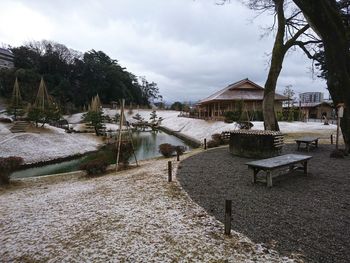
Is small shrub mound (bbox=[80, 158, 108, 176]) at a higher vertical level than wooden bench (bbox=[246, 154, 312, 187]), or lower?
lower

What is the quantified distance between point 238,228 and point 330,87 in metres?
4.60

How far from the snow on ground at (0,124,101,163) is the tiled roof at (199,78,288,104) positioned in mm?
16430

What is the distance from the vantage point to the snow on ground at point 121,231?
3359 mm

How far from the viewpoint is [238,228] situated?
394 cm

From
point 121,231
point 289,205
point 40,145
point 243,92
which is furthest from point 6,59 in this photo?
point 289,205

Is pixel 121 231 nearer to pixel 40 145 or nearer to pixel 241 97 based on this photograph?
pixel 40 145

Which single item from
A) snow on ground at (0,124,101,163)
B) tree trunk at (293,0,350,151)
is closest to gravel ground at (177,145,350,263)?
tree trunk at (293,0,350,151)

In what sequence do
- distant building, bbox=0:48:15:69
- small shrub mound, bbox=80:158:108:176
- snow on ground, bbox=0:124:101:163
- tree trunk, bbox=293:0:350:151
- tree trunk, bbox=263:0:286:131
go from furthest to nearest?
1. distant building, bbox=0:48:15:69
2. snow on ground, bbox=0:124:101:163
3. tree trunk, bbox=263:0:286:131
4. small shrub mound, bbox=80:158:108:176
5. tree trunk, bbox=293:0:350:151

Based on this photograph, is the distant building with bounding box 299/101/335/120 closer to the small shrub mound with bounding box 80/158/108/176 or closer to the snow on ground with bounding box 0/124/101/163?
the snow on ground with bounding box 0/124/101/163

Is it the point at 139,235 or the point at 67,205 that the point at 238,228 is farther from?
the point at 67,205

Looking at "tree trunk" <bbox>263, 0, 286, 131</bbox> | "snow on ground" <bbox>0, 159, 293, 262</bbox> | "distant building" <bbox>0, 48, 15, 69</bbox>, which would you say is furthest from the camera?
"distant building" <bbox>0, 48, 15, 69</bbox>

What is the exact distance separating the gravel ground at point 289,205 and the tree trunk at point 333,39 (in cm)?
211

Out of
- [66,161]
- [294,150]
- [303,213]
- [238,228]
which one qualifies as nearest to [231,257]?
[238,228]

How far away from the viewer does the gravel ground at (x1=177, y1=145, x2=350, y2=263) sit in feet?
11.4
